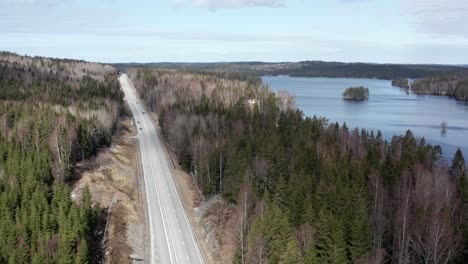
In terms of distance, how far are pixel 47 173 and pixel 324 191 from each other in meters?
37.0

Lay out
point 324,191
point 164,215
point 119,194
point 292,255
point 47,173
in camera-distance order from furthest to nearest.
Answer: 1. point 119,194
2. point 47,173
3. point 164,215
4. point 324,191
5. point 292,255

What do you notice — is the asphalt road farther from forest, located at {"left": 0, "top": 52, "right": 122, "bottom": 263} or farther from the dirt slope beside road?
forest, located at {"left": 0, "top": 52, "right": 122, "bottom": 263}

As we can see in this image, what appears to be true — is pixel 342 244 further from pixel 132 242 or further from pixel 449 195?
pixel 132 242

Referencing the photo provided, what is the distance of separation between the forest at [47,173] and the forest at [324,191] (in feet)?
50.7

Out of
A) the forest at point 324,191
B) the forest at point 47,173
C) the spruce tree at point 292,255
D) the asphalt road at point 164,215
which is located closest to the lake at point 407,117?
the forest at point 324,191

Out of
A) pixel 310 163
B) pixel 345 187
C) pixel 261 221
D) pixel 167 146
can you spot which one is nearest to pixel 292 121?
pixel 167 146

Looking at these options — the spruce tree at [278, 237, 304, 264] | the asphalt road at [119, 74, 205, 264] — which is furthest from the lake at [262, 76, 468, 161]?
the spruce tree at [278, 237, 304, 264]

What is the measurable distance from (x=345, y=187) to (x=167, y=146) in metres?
52.0

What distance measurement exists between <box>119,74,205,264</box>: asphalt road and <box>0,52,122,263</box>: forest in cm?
666

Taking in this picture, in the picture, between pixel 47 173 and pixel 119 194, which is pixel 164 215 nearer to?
pixel 119 194

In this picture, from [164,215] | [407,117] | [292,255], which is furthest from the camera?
[407,117]

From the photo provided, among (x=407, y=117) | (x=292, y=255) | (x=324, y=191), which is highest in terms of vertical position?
(x=324, y=191)

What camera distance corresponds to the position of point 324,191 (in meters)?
49.5

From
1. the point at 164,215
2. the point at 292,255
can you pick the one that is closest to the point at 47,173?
the point at 164,215
